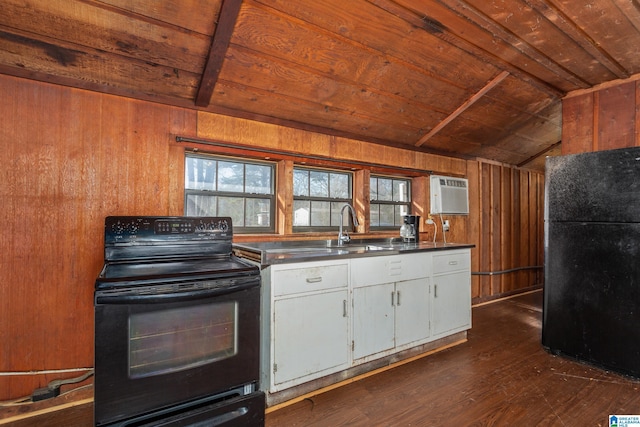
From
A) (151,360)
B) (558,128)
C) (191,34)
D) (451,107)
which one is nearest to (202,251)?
(151,360)

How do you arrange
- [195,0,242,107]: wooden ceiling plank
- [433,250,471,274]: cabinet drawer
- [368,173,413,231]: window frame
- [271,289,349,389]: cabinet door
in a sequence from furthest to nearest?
[368,173,413,231]: window frame
[433,250,471,274]: cabinet drawer
[271,289,349,389]: cabinet door
[195,0,242,107]: wooden ceiling plank

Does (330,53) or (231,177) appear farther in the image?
(231,177)

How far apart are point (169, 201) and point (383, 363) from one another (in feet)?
6.81

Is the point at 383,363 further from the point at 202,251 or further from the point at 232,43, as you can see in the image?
the point at 232,43

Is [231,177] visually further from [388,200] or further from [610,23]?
[610,23]

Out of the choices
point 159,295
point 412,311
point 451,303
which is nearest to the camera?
point 159,295

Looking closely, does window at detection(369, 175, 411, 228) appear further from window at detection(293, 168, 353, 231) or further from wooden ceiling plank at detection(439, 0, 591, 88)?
wooden ceiling plank at detection(439, 0, 591, 88)

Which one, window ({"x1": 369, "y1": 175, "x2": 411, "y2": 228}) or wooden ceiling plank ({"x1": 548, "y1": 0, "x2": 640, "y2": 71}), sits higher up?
wooden ceiling plank ({"x1": 548, "y1": 0, "x2": 640, "y2": 71})

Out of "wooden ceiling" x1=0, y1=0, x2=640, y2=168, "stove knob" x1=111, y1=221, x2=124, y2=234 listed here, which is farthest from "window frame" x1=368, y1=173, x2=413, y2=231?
"stove knob" x1=111, y1=221, x2=124, y2=234

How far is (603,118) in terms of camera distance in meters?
3.10

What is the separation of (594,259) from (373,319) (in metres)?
1.81

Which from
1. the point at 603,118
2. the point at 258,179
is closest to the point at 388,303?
the point at 258,179

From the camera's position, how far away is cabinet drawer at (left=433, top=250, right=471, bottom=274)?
2.96 meters

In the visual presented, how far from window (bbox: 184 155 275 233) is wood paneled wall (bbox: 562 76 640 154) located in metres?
3.09
